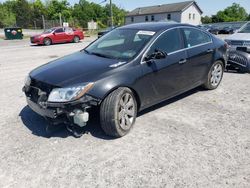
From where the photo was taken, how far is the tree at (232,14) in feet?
247

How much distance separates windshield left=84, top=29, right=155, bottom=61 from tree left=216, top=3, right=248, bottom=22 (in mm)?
75955

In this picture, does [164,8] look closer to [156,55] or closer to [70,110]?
[156,55]

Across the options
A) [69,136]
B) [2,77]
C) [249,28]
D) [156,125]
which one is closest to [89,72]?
[69,136]

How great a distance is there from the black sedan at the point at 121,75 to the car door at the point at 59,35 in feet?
56.4

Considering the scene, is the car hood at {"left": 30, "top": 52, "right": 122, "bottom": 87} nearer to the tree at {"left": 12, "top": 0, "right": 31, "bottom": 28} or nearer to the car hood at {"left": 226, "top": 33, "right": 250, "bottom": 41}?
the car hood at {"left": 226, "top": 33, "right": 250, "bottom": 41}

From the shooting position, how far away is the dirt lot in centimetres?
303

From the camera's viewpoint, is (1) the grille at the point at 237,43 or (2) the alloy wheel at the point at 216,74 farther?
(1) the grille at the point at 237,43

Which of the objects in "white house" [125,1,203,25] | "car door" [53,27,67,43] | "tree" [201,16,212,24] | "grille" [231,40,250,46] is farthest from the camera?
"tree" [201,16,212,24]

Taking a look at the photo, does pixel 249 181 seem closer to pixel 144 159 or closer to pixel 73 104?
pixel 144 159

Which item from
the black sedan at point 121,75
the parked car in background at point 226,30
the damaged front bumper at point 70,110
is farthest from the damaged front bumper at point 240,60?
the parked car in background at point 226,30

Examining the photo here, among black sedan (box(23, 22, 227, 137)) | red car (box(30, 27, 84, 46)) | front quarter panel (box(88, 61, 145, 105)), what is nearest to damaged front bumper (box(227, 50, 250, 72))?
black sedan (box(23, 22, 227, 137))

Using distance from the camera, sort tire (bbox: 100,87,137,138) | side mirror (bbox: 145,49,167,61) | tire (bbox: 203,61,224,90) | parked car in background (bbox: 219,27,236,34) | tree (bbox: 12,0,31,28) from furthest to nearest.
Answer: tree (bbox: 12,0,31,28) < parked car in background (bbox: 219,27,236,34) < tire (bbox: 203,61,224,90) < side mirror (bbox: 145,49,167,61) < tire (bbox: 100,87,137,138)

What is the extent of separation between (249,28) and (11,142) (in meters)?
8.72

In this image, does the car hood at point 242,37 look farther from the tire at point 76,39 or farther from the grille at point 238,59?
the tire at point 76,39
